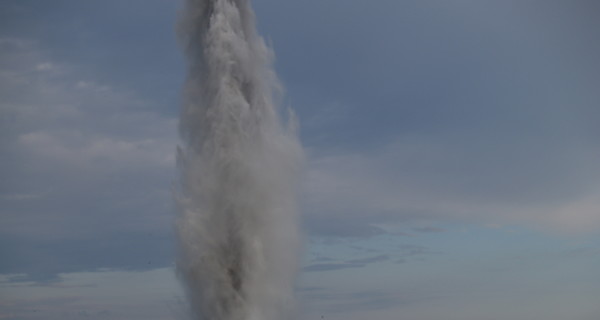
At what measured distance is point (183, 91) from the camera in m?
64.4

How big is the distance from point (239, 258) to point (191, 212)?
5841 millimetres

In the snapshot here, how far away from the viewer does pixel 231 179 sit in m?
→ 59.6

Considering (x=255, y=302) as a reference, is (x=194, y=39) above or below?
above

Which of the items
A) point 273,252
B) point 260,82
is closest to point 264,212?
point 273,252

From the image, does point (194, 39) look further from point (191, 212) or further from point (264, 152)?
point (191, 212)

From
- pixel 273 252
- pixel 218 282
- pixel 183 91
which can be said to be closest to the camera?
pixel 218 282

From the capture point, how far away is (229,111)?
6109 centimetres

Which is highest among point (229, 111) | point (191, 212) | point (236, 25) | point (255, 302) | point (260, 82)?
point (236, 25)

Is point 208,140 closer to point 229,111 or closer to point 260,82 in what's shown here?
point 229,111

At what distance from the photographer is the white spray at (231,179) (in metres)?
57.5

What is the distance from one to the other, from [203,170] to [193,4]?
16987mm

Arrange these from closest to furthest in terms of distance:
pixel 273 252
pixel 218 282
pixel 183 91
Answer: pixel 218 282, pixel 273 252, pixel 183 91

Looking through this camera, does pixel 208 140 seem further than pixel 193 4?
No

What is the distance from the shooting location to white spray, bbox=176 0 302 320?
57.5 metres
